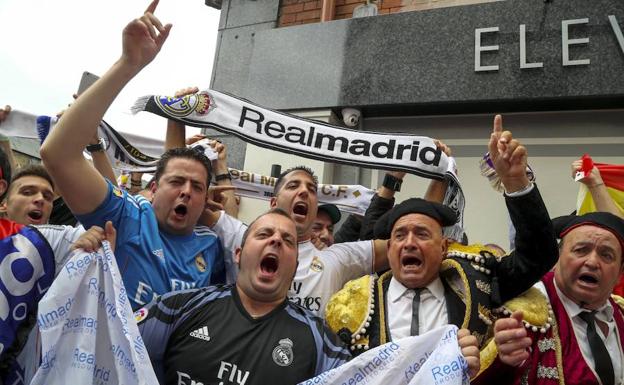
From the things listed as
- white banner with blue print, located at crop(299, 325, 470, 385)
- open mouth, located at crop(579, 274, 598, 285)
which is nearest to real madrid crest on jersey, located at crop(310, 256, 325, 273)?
white banner with blue print, located at crop(299, 325, 470, 385)

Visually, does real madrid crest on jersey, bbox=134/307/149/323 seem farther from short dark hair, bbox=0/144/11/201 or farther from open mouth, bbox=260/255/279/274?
short dark hair, bbox=0/144/11/201

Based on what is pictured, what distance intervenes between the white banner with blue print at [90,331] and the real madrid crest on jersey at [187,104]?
173 centimetres

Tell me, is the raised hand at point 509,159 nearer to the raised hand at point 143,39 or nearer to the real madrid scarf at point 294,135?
the real madrid scarf at point 294,135

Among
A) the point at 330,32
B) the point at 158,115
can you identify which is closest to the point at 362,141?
the point at 158,115

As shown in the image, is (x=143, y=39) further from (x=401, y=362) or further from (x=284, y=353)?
(x=401, y=362)

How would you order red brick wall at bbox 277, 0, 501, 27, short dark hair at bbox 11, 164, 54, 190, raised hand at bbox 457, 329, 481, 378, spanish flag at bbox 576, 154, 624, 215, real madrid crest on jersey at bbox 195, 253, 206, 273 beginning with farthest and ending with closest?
red brick wall at bbox 277, 0, 501, 27 → spanish flag at bbox 576, 154, 624, 215 → short dark hair at bbox 11, 164, 54, 190 → real madrid crest on jersey at bbox 195, 253, 206, 273 → raised hand at bbox 457, 329, 481, 378

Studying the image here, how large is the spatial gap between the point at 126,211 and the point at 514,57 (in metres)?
4.42

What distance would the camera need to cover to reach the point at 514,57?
16.5 ft

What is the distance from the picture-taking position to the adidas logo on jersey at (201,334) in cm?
176

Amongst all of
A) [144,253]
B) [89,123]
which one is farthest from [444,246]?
[89,123]

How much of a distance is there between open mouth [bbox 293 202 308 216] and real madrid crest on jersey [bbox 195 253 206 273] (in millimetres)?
761

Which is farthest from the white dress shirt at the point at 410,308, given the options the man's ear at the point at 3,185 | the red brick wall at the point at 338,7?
the red brick wall at the point at 338,7

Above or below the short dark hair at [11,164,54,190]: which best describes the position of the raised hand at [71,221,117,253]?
below

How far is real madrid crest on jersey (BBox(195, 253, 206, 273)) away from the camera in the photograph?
7.47ft
